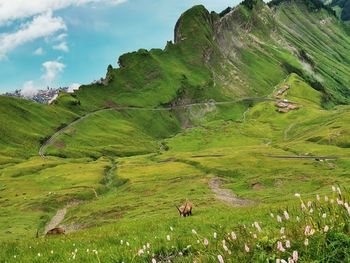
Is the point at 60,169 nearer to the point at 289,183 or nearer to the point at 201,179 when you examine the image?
the point at 201,179

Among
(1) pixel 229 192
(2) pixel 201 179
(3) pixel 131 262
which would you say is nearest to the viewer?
(3) pixel 131 262

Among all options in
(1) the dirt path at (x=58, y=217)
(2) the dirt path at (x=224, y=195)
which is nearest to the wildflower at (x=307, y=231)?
(2) the dirt path at (x=224, y=195)

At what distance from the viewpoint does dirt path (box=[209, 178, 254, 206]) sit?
273ft

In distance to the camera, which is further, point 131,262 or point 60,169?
point 60,169

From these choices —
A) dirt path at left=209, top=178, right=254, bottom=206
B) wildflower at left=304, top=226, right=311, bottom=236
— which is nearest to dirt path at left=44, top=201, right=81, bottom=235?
dirt path at left=209, top=178, right=254, bottom=206

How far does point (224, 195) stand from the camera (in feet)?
307

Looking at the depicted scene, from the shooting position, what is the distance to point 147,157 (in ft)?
651

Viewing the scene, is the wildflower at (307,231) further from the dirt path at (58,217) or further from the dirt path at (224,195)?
the dirt path at (58,217)

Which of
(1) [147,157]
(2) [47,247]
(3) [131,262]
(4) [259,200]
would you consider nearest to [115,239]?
(2) [47,247]

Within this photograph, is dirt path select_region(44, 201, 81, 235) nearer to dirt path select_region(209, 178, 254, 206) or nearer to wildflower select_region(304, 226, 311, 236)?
dirt path select_region(209, 178, 254, 206)

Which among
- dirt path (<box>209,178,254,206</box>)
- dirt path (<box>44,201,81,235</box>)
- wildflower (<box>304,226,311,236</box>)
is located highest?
wildflower (<box>304,226,311,236</box>)

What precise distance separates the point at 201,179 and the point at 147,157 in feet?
277

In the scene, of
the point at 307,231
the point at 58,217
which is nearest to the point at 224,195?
the point at 58,217

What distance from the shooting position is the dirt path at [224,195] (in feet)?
273
